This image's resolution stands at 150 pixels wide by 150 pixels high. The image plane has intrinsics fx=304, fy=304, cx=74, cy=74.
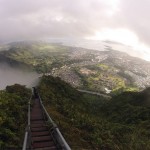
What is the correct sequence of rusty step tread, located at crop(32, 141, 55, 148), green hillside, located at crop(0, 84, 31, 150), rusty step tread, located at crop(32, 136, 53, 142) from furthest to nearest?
green hillside, located at crop(0, 84, 31, 150) < rusty step tread, located at crop(32, 136, 53, 142) < rusty step tread, located at crop(32, 141, 55, 148)

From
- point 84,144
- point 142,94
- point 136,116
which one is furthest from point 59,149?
point 142,94

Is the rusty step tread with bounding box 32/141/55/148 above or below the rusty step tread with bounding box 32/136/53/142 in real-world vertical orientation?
below

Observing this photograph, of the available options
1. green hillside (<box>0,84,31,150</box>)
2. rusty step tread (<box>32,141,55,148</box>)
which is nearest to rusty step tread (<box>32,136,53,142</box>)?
rusty step tread (<box>32,141,55,148</box>)

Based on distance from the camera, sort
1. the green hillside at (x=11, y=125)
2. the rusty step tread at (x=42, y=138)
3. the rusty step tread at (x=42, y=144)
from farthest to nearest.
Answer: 1. the green hillside at (x=11, y=125)
2. the rusty step tread at (x=42, y=138)
3. the rusty step tread at (x=42, y=144)

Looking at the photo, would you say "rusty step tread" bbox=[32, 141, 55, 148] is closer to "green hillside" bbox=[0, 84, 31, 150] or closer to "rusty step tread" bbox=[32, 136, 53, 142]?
"rusty step tread" bbox=[32, 136, 53, 142]

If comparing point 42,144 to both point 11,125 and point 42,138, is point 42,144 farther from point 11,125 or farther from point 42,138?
point 11,125

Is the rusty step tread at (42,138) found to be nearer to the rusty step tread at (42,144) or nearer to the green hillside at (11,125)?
the rusty step tread at (42,144)

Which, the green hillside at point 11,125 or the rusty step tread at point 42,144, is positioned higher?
the green hillside at point 11,125

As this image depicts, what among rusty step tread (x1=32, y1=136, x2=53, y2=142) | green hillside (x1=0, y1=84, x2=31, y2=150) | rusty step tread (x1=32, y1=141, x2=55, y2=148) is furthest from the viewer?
green hillside (x1=0, y1=84, x2=31, y2=150)

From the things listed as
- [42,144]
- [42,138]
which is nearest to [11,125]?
[42,138]

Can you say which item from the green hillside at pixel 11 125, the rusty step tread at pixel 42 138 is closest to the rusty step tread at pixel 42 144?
the rusty step tread at pixel 42 138

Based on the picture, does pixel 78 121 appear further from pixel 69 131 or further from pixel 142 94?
pixel 142 94
